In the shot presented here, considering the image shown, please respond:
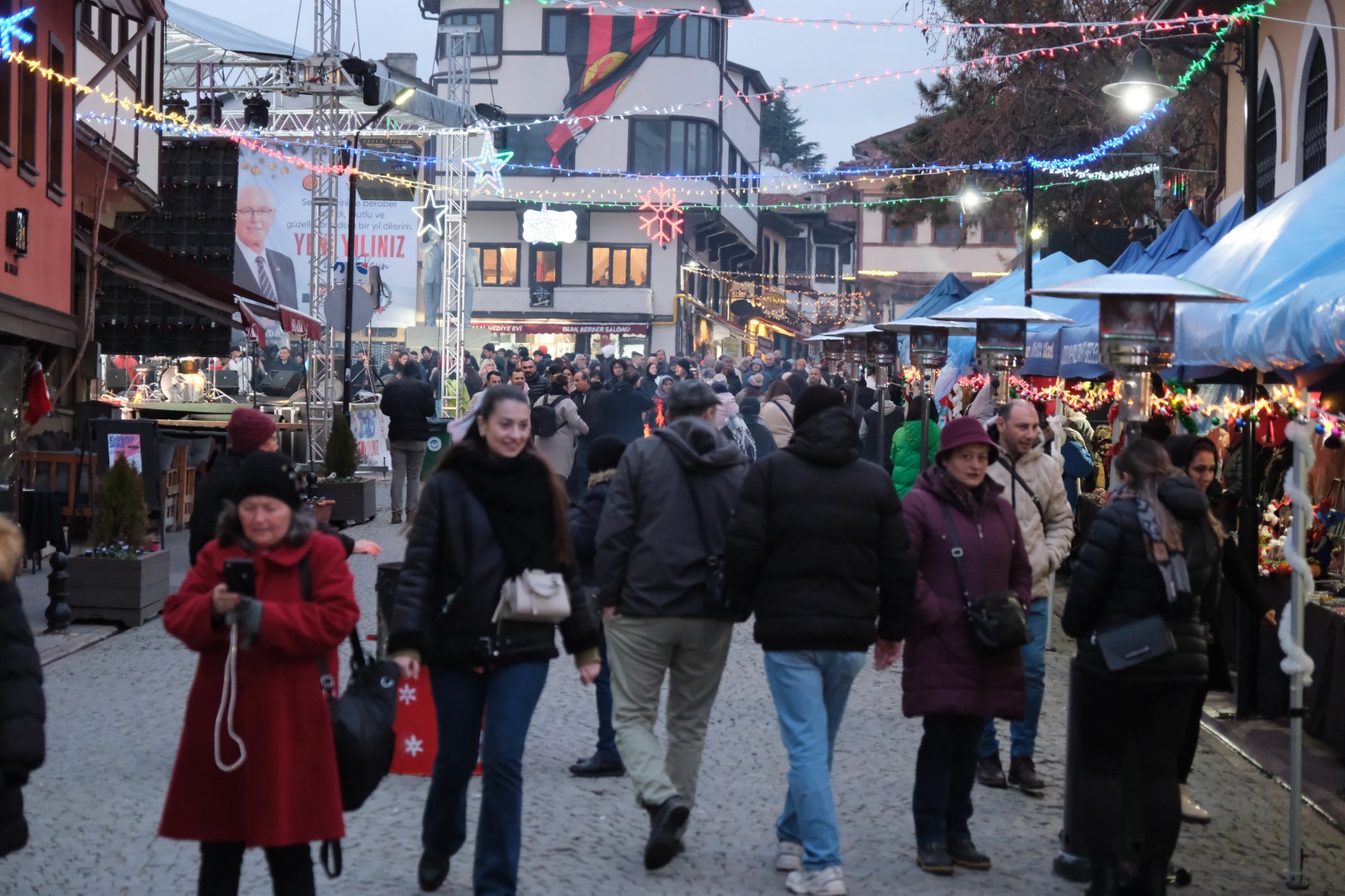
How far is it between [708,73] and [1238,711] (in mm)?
51733

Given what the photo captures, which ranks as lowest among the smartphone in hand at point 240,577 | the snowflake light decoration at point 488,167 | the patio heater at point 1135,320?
the smartphone in hand at point 240,577

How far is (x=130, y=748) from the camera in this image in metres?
8.38

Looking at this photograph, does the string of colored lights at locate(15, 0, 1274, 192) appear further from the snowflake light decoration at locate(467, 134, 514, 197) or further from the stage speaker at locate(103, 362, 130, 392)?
the stage speaker at locate(103, 362, 130, 392)

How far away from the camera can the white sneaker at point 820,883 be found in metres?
5.93

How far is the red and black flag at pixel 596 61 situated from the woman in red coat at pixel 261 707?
178 feet

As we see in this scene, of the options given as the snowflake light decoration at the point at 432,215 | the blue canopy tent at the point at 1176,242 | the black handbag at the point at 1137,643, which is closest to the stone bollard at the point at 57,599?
the black handbag at the point at 1137,643

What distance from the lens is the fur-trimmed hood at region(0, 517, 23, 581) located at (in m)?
4.30

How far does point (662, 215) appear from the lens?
55.2 meters

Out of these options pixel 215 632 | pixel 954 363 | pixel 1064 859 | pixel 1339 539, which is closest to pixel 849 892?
pixel 1064 859

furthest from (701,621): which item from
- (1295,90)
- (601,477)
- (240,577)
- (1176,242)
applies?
(1295,90)

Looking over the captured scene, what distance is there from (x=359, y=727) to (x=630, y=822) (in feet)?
8.24

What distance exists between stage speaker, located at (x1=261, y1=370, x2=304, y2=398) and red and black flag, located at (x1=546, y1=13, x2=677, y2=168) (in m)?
25.8

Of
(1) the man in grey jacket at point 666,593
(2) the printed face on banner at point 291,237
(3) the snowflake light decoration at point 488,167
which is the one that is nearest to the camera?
(1) the man in grey jacket at point 666,593

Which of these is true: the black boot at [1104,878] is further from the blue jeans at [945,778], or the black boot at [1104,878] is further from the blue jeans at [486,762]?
the blue jeans at [486,762]
